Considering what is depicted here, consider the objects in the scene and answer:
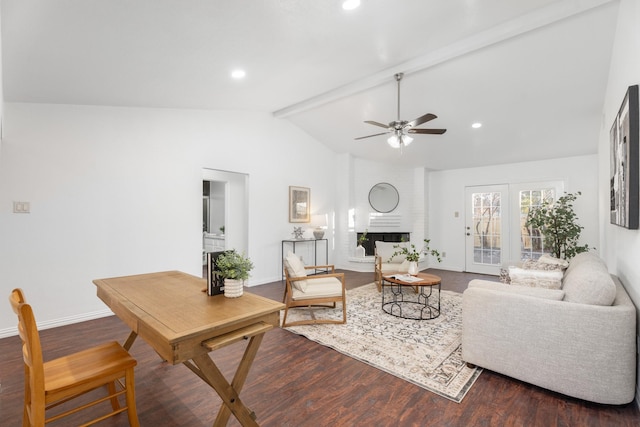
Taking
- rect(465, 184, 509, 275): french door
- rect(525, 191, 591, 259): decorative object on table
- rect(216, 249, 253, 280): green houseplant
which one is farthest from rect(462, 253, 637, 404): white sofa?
rect(465, 184, 509, 275): french door

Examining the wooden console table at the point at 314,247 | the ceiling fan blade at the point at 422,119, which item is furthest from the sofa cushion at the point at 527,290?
the wooden console table at the point at 314,247

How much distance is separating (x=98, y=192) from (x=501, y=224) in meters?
7.05

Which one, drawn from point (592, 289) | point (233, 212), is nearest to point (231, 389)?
point (592, 289)

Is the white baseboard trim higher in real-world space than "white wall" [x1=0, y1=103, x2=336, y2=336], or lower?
lower

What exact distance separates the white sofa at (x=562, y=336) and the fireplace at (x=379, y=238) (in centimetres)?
446

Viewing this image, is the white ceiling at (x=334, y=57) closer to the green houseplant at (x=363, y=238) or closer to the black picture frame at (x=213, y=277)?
the black picture frame at (x=213, y=277)

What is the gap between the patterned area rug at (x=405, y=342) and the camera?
7.52 feet

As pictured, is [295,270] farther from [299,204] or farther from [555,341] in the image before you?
[299,204]

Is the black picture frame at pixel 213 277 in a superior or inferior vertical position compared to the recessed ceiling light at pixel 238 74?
inferior

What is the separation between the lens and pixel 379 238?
22.9ft

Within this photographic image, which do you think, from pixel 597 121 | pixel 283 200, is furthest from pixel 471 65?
pixel 283 200

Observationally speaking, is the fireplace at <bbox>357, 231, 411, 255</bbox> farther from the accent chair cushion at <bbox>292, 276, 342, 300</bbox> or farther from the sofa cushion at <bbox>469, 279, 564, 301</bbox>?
the sofa cushion at <bbox>469, 279, 564, 301</bbox>

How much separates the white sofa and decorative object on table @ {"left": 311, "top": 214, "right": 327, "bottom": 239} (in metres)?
3.94

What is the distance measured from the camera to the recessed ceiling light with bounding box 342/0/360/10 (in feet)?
7.79
